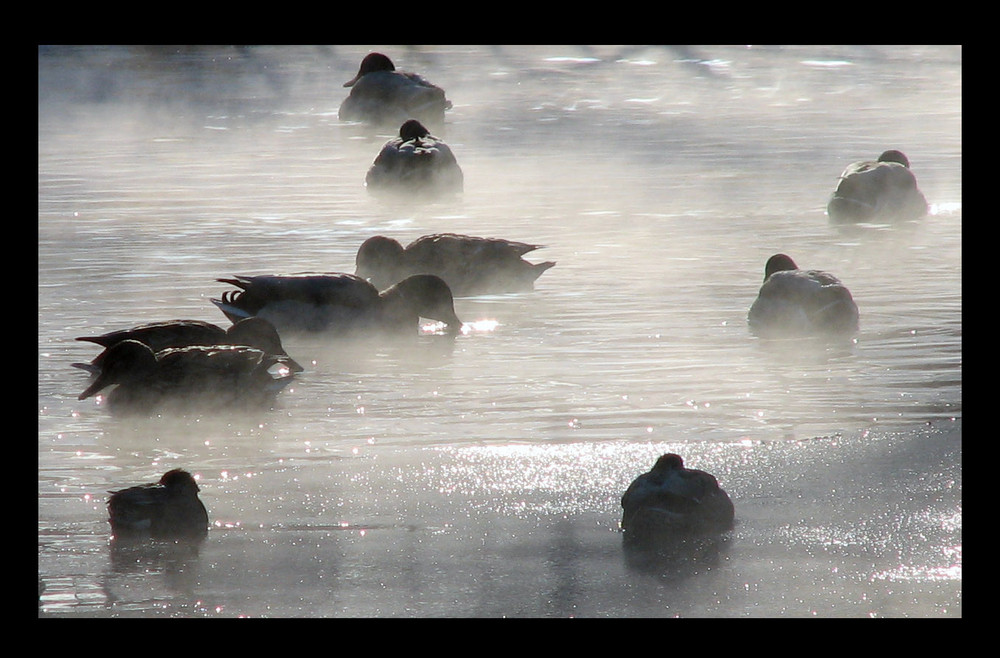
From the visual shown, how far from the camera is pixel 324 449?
7020 millimetres

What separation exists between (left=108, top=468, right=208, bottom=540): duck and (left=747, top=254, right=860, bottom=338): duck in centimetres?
455

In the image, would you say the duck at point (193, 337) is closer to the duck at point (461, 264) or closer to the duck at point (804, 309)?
the duck at point (461, 264)

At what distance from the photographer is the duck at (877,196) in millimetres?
13297

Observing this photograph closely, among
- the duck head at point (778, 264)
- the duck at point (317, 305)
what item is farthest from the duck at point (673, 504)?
the duck head at point (778, 264)

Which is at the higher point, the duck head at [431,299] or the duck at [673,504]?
the duck head at [431,299]

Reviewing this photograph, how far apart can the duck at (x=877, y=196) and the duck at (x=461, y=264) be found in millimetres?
3480

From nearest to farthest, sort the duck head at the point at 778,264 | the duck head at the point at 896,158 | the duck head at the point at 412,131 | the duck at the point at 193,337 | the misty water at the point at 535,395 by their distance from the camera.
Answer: the misty water at the point at 535,395
the duck at the point at 193,337
the duck head at the point at 778,264
the duck head at the point at 896,158
the duck head at the point at 412,131

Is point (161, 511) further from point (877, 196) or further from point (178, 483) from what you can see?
point (877, 196)

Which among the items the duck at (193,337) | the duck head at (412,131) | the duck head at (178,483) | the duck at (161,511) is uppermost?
the duck head at (412,131)

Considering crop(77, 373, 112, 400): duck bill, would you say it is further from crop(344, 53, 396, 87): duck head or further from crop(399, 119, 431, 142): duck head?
crop(344, 53, 396, 87): duck head

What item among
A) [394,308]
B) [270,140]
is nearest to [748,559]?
[394,308]

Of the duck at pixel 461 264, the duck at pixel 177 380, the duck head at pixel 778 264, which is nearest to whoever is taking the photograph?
the duck at pixel 177 380

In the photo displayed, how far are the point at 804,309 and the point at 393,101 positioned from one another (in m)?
11.8

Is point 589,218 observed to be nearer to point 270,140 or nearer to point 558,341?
point 558,341
